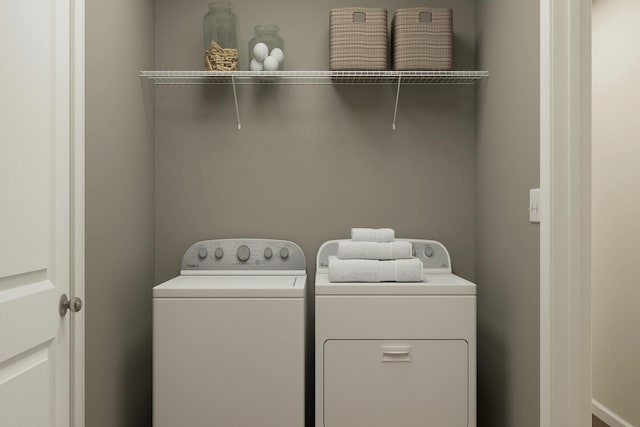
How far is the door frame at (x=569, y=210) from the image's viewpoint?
63.4 inches

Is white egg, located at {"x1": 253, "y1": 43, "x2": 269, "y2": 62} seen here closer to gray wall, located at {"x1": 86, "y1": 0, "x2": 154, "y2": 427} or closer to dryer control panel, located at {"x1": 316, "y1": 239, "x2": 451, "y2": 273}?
gray wall, located at {"x1": 86, "y1": 0, "x2": 154, "y2": 427}

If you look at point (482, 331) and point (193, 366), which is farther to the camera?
point (482, 331)

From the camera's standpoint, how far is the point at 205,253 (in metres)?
2.44

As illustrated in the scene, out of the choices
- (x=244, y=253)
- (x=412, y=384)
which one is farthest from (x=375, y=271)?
(x=244, y=253)

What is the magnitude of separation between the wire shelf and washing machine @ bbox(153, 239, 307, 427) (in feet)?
3.14

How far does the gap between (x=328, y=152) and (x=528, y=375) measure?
1289mm

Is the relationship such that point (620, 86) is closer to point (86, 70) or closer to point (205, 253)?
point (205, 253)

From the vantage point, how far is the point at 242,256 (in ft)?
8.01

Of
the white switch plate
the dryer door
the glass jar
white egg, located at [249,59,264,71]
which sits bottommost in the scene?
the dryer door

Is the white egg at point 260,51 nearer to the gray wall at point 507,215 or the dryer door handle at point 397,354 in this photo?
the gray wall at point 507,215

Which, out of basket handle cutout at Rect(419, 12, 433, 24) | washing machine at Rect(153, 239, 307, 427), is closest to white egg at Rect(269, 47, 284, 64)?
basket handle cutout at Rect(419, 12, 433, 24)

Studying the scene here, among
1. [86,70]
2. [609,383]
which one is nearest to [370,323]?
[86,70]

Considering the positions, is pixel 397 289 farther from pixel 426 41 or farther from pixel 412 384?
pixel 426 41

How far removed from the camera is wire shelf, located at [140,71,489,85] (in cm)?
228
